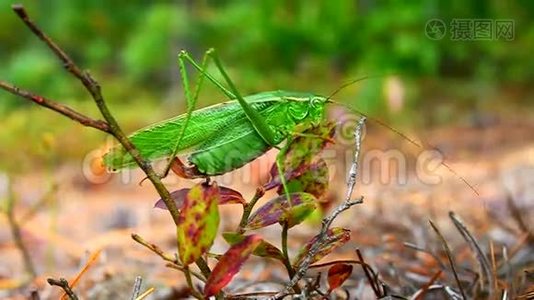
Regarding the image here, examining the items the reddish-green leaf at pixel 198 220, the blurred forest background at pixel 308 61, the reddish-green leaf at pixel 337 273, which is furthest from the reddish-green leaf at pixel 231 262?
the blurred forest background at pixel 308 61

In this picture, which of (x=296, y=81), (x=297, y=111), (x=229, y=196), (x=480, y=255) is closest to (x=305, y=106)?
(x=297, y=111)

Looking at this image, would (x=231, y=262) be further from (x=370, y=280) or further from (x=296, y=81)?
(x=296, y=81)

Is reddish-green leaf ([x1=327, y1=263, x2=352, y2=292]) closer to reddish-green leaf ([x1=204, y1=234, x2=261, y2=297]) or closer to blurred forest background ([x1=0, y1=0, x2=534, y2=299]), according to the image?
reddish-green leaf ([x1=204, y1=234, x2=261, y2=297])

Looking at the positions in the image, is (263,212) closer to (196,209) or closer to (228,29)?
(196,209)

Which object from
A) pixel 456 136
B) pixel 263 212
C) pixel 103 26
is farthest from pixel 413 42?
pixel 263 212

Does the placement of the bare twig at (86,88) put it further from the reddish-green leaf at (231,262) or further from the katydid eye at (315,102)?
the katydid eye at (315,102)

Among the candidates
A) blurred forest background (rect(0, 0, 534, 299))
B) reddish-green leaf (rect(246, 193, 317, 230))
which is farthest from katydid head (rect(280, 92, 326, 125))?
blurred forest background (rect(0, 0, 534, 299))
